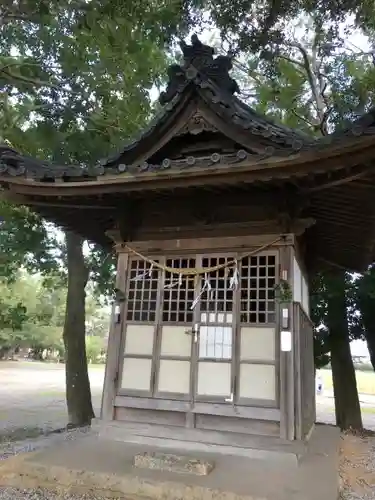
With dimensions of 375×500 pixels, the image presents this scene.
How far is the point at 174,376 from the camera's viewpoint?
5148 mm

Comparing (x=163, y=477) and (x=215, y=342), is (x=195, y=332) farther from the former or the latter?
(x=163, y=477)

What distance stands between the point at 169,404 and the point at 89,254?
807 cm

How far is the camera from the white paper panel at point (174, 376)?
5.09 meters

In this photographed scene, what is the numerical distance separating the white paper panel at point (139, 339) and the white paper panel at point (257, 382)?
1.25 m

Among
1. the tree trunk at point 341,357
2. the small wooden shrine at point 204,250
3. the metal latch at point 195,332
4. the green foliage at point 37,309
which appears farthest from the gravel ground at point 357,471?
the green foliage at point 37,309

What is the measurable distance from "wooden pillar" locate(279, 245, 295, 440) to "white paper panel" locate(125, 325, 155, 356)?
167 centimetres

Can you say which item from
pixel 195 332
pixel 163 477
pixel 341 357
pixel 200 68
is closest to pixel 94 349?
pixel 341 357

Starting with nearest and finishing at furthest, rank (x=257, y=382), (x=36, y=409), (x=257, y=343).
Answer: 1. (x=257, y=382)
2. (x=257, y=343)
3. (x=36, y=409)

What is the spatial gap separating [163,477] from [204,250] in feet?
8.58

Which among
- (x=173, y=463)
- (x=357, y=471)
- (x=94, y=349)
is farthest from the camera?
(x=94, y=349)

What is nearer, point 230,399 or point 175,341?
point 230,399

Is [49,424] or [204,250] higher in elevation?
[204,250]

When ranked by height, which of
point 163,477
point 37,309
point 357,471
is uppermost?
point 37,309

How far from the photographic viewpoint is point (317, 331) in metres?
11.3
